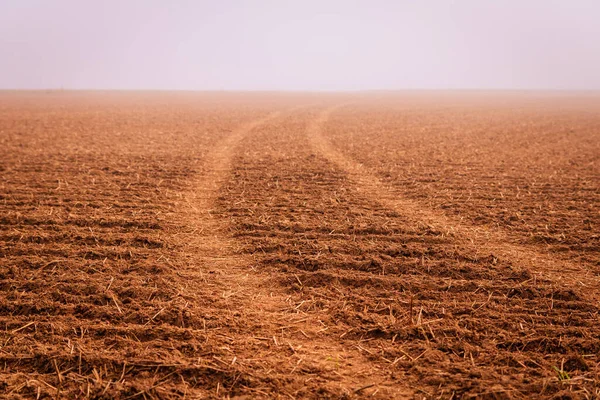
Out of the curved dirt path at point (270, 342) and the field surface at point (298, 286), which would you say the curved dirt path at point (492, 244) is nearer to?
the field surface at point (298, 286)

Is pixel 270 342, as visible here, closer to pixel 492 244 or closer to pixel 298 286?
pixel 298 286

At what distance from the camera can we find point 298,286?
16.4ft

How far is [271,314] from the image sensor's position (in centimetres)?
443

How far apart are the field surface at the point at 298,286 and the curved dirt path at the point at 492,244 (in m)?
0.03

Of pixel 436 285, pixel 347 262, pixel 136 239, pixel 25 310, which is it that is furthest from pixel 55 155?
pixel 436 285

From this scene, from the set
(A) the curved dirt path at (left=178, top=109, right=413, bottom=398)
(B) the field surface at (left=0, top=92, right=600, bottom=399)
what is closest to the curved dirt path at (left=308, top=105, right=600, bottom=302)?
(B) the field surface at (left=0, top=92, right=600, bottom=399)

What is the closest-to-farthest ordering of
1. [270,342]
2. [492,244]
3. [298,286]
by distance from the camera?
[270,342]
[298,286]
[492,244]

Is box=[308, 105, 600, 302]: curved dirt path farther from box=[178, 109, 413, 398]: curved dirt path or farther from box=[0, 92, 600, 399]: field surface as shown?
box=[178, 109, 413, 398]: curved dirt path

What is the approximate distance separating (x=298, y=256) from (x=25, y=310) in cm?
323

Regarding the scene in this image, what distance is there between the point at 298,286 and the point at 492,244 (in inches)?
128

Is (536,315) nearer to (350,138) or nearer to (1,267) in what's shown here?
(1,267)

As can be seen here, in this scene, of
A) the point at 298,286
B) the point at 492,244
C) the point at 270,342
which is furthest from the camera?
the point at 492,244

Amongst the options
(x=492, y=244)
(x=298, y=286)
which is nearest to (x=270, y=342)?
(x=298, y=286)

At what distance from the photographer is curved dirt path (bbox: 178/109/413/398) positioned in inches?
133
